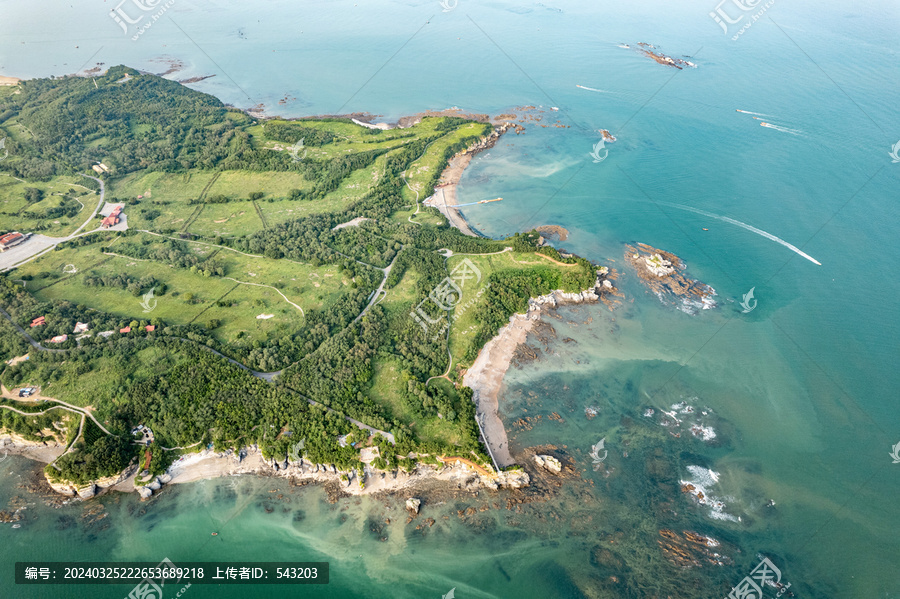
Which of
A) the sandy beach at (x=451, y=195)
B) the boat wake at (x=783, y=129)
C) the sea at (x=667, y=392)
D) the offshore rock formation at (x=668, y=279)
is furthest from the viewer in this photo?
the boat wake at (x=783, y=129)

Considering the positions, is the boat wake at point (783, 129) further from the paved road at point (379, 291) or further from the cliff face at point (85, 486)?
the cliff face at point (85, 486)

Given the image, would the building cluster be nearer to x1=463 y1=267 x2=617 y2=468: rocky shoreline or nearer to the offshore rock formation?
x1=463 y1=267 x2=617 y2=468: rocky shoreline

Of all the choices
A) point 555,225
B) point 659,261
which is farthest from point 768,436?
point 555,225

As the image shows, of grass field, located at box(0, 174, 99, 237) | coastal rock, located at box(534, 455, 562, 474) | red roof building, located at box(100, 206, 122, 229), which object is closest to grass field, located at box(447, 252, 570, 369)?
coastal rock, located at box(534, 455, 562, 474)

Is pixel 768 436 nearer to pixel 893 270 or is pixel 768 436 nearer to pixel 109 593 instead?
pixel 893 270

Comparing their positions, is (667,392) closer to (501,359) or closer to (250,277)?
(501,359)

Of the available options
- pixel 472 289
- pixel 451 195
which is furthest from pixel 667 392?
pixel 451 195

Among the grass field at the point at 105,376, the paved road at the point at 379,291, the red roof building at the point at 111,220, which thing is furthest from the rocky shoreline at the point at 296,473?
the red roof building at the point at 111,220
